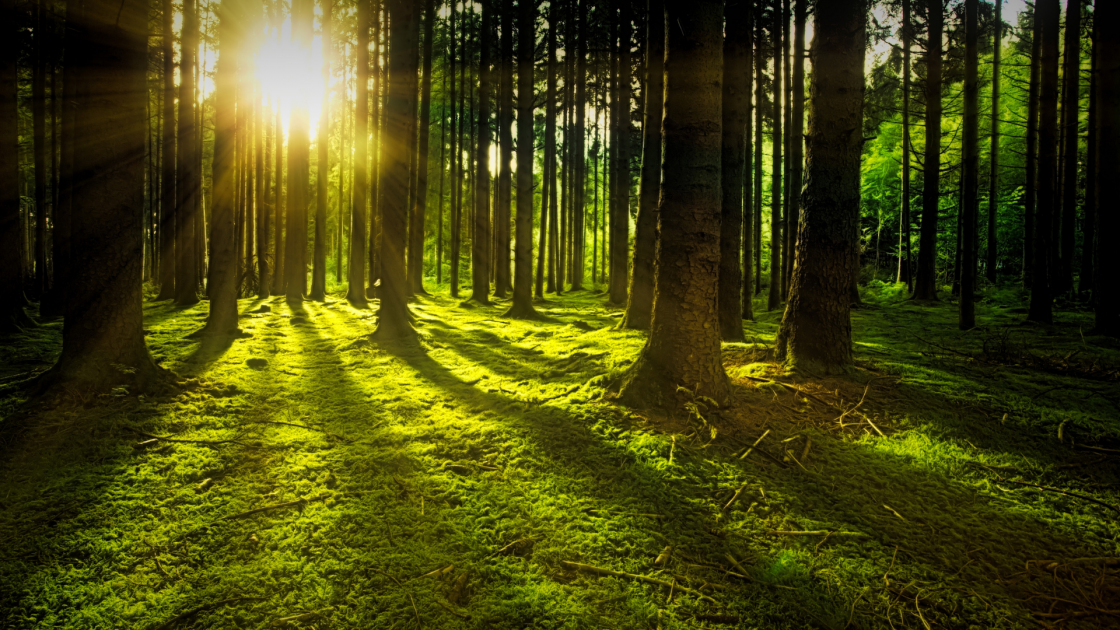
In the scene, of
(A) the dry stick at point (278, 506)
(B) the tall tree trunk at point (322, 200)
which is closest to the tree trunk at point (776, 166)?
(A) the dry stick at point (278, 506)

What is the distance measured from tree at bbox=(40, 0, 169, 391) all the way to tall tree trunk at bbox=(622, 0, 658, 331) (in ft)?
21.8

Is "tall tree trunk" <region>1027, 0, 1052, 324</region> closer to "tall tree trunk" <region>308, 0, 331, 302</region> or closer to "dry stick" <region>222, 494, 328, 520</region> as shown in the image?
"dry stick" <region>222, 494, 328, 520</region>

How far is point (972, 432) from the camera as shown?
3.48 meters

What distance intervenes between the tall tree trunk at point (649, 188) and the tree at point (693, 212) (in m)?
4.02

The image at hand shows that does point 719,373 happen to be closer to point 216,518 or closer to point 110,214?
point 216,518

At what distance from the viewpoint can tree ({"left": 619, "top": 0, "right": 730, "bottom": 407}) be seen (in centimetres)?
382

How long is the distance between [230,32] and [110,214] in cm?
675

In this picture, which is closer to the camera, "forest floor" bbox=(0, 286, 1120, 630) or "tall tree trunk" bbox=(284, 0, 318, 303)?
"forest floor" bbox=(0, 286, 1120, 630)

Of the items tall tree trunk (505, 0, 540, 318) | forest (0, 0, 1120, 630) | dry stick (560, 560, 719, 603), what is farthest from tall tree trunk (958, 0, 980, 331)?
dry stick (560, 560, 719, 603)

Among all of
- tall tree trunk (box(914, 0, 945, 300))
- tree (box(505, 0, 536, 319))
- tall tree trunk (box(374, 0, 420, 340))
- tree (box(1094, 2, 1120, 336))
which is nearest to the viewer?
tree (box(1094, 2, 1120, 336))

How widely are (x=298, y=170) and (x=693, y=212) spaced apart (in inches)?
571

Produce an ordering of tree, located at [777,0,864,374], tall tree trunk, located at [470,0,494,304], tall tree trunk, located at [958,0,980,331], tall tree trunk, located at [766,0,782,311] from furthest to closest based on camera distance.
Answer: tall tree trunk, located at [470,0,494,304] < tall tree trunk, located at [766,0,782,311] < tall tree trunk, located at [958,0,980,331] < tree, located at [777,0,864,374]

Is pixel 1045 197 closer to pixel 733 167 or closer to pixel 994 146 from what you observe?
pixel 733 167

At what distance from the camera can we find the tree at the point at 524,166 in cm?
1104
